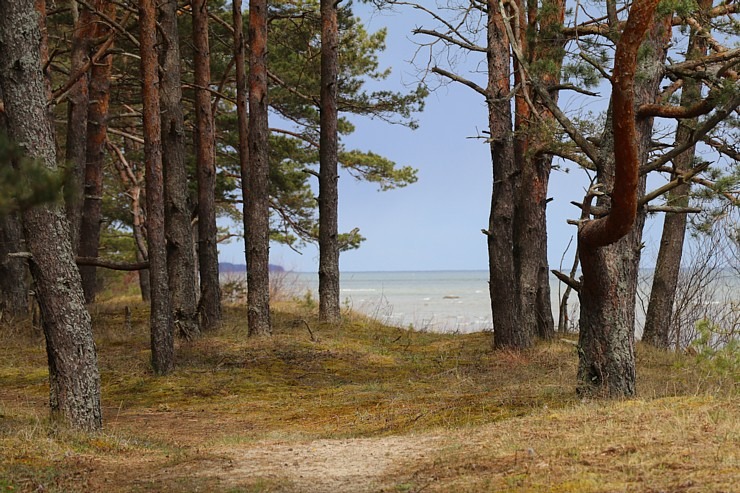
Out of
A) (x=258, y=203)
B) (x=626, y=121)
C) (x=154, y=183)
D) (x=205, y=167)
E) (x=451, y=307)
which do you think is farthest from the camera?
(x=451, y=307)

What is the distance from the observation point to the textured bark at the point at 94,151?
59.1 ft

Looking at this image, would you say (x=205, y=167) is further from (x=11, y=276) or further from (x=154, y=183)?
(x=154, y=183)

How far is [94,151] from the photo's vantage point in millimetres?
18656

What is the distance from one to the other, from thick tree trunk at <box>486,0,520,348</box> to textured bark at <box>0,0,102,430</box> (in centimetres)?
781

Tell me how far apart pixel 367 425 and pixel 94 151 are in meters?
12.5

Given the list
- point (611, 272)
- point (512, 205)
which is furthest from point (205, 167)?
point (611, 272)

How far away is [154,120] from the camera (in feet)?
39.1

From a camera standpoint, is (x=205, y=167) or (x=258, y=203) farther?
(x=205, y=167)

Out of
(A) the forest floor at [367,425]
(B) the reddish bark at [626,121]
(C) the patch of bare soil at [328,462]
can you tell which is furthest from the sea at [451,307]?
(C) the patch of bare soil at [328,462]

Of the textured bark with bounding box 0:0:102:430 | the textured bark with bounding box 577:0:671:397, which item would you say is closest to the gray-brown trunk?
the textured bark with bounding box 577:0:671:397

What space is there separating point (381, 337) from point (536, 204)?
15.8 feet

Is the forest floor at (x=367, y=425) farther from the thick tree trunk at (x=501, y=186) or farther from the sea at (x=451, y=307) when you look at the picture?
the sea at (x=451, y=307)

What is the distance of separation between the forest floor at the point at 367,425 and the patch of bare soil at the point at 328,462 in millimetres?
23

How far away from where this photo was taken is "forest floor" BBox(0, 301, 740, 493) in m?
5.64
